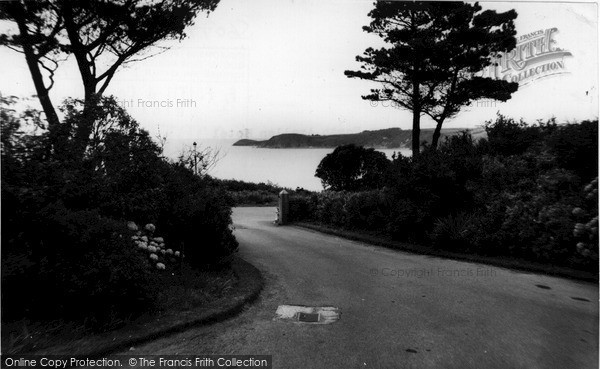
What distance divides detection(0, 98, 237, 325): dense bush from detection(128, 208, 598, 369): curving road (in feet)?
3.70

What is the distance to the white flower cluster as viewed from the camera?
6867 mm

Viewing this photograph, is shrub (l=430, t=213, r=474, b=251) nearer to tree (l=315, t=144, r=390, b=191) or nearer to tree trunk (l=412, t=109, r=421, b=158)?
tree trunk (l=412, t=109, r=421, b=158)

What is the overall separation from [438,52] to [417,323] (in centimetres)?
1756

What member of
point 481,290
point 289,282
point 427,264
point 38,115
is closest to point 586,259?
point 481,290

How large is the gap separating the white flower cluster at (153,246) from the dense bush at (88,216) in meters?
0.42

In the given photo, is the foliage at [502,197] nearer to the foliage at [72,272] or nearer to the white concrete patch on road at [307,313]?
the white concrete patch on road at [307,313]

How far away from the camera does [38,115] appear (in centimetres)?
686

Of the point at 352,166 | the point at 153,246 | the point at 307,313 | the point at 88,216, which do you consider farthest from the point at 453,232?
the point at 352,166

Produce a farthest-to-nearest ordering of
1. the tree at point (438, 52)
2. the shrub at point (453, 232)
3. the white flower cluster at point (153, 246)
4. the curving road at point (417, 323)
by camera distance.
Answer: the tree at point (438, 52) → the shrub at point (453, 232) → the white flower cluster at point (153, 246) → the curving road at point (417, 323)

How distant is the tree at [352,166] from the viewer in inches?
964

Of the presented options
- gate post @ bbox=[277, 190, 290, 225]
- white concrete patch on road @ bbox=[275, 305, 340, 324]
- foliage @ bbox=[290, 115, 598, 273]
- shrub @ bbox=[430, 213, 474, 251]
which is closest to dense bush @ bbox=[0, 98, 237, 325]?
white concrete patch on road @ bbox=[275, 305, 340, 324]

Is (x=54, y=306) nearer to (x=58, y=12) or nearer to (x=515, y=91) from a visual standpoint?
(x=58, y=12)

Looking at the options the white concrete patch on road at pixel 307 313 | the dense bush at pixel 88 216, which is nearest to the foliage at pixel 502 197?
the white concrete patch on road at pixel 307 313

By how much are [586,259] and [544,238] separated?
3.73ft
